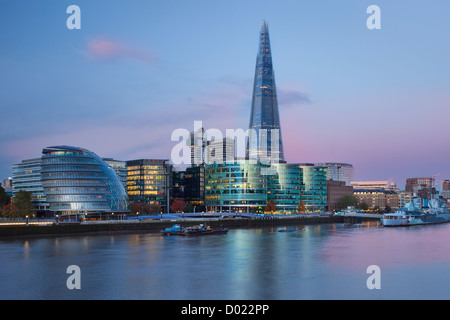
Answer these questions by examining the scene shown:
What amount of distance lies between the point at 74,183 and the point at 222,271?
8061 cm

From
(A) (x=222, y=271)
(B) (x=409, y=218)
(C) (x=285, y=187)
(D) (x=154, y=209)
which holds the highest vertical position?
(C) (x=285, y=187)

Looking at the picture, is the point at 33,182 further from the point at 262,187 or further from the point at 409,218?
the point at 409,218

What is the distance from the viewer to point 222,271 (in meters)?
44.4

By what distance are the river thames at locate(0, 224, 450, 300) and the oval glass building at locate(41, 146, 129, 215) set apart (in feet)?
163

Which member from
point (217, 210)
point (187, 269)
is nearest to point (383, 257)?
point (187, 269)

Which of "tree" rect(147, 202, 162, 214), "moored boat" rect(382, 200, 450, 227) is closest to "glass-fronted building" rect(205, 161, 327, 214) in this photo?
"tree" rect(147, 202, 162, 214)

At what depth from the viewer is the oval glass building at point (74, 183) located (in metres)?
117

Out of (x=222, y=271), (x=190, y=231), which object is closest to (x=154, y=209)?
(x=190, y=231)

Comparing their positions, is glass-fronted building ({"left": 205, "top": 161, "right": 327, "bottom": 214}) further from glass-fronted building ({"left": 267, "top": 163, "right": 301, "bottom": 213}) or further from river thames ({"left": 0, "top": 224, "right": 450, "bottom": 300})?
river thames ({"left": 0, "top": 224, "right": 450, "bottom": 300})

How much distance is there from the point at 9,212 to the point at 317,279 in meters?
80.6

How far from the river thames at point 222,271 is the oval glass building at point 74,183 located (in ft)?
163

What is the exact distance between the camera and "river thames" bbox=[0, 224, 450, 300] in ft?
A: 116

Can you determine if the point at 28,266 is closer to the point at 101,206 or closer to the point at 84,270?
the point at 84,270
